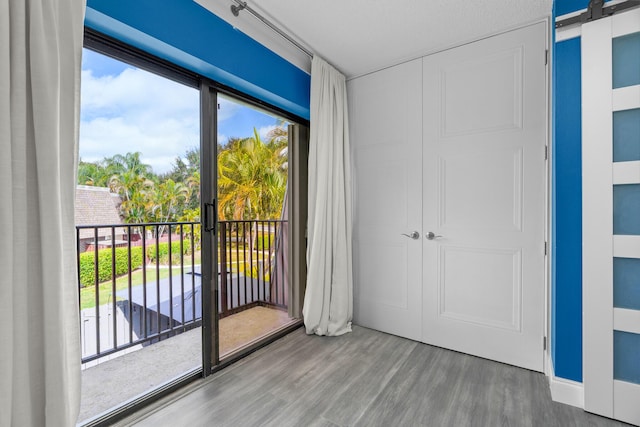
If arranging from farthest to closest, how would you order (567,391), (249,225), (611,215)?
(249,225) → (567,391) → (611,215)

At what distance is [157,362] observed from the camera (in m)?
2.17

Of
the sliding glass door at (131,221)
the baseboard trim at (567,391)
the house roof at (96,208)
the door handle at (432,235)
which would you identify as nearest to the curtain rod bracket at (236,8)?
the sliding glass door at (131,221)

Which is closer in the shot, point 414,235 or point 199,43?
point 199,43

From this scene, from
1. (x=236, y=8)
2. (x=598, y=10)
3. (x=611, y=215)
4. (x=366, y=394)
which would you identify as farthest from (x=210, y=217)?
(x=598, y=10)

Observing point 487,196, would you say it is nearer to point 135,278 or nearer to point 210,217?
point 210,217

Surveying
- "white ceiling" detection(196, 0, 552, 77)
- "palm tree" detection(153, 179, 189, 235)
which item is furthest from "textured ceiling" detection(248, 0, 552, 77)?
"palm tree" detection(153, 179, 189, 235)

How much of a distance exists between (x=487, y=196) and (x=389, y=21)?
1448 mm

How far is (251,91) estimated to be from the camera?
86.4 inches

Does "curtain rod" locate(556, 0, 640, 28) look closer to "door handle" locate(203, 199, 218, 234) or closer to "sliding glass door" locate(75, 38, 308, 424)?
"sliding glass door" locate(75, 38, 308, 424)

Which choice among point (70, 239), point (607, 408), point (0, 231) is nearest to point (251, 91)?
point (70, 239)

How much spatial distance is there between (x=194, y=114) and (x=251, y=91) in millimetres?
464

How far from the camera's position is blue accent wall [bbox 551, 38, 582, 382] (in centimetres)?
167

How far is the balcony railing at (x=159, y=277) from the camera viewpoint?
213 centimetres

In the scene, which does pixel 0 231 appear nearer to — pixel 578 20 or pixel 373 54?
pixel 373 54
